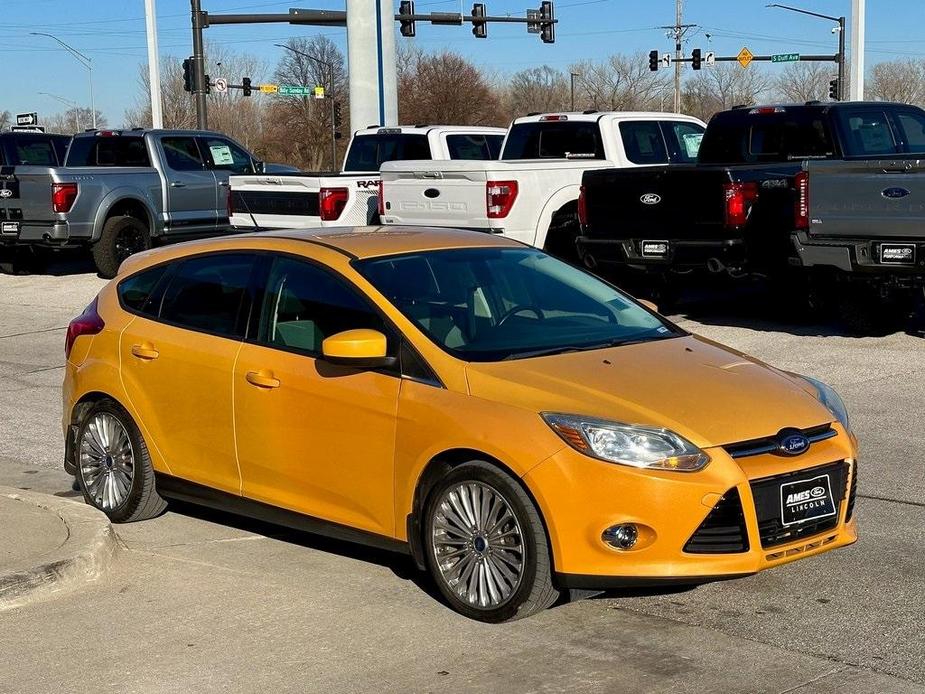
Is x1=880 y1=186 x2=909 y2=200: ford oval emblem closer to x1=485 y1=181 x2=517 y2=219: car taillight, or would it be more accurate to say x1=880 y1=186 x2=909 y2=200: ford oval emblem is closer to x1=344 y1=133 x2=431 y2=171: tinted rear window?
x1=485 y1=181 x2=517 y2=219: car taillight

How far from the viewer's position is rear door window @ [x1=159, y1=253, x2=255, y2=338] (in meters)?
6.59

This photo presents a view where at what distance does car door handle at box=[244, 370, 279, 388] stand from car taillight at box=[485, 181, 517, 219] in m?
8.82

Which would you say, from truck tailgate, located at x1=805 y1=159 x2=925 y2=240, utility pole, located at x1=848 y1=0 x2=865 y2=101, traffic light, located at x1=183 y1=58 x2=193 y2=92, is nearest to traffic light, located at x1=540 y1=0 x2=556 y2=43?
traffic light, located at x1=183 y1=58 x2=193 y2=92

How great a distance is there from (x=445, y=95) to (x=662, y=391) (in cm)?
7378

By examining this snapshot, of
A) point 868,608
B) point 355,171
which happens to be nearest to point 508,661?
point 868,608

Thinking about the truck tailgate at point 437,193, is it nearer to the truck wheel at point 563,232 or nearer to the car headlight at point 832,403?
the truck wheel at point 563,232

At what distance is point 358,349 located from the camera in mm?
5688

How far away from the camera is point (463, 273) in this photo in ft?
21.1

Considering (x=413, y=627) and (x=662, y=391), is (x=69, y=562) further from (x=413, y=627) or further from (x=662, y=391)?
(x=662, y=391)

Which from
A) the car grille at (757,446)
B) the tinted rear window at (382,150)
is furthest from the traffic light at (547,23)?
the car grille at (757,446)

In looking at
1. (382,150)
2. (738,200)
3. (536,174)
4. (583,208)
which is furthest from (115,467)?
(382,150)

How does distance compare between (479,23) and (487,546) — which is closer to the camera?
(487,546)

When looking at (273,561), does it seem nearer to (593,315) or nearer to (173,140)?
(593,315)

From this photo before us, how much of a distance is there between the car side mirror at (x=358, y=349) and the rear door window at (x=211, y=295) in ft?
2.94
